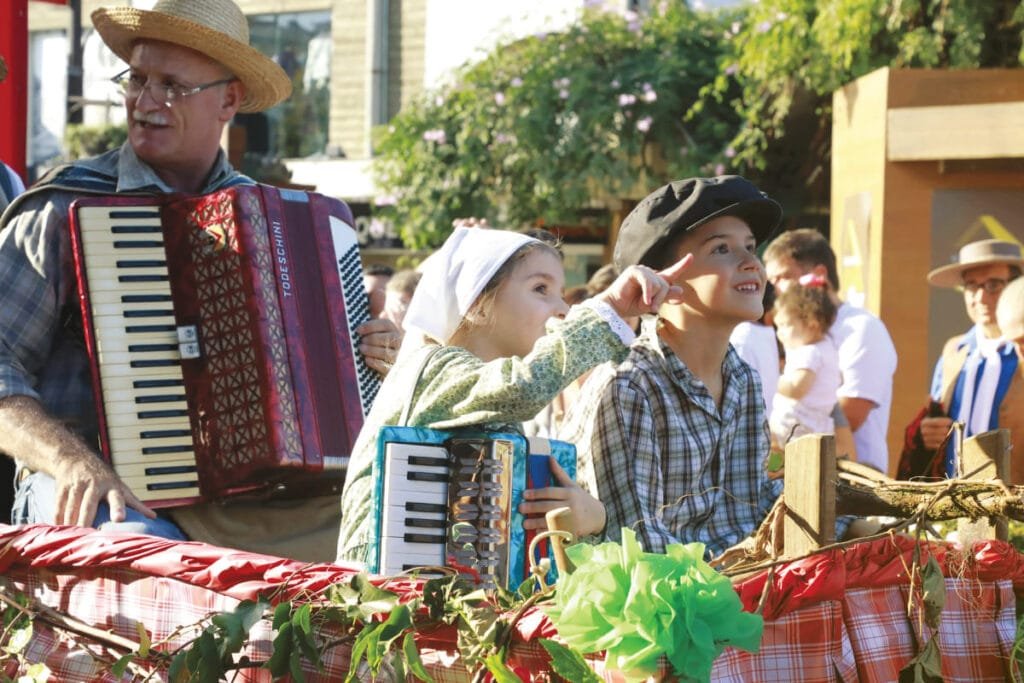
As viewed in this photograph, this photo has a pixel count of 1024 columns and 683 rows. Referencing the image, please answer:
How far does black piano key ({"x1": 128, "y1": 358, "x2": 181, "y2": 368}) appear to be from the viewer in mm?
3951

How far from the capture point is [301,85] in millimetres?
18109

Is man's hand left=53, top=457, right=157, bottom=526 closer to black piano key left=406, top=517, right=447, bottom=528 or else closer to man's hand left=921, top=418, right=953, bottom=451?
black piano key left=406, top=517, right=447, bottom=528

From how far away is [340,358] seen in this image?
4172mm

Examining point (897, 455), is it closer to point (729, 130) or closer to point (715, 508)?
point (729, 130)

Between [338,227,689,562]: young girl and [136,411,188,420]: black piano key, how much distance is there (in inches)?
27.4

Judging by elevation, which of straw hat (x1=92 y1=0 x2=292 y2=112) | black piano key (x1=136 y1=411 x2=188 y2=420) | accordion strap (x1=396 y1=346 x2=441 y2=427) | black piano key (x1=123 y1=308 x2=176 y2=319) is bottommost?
black piano key (x1=136 y1=411 x2=188 y2=420)

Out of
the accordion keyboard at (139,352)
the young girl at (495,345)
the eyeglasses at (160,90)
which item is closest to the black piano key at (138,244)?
the accordion keyboard at (139,352)

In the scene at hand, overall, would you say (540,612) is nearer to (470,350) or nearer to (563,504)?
(563,504)

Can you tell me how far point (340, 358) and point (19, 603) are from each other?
1572mm

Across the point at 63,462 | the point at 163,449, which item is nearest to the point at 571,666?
the point at 63,462

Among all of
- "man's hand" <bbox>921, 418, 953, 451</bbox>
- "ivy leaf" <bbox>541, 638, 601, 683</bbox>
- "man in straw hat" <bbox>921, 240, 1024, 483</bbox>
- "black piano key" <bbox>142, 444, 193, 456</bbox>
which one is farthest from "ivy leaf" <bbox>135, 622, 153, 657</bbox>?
"man's hand" <bbox>921, 418, 953, 451</bbox>

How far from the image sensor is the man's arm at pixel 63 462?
363 centimetres

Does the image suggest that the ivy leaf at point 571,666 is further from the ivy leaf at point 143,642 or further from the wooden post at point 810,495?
the ivy leaf at point 143,642

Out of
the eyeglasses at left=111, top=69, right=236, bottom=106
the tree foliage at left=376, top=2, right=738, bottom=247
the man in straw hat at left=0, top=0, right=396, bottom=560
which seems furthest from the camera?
the tree foliage at left=376, top=2, right=738, bottom=247
